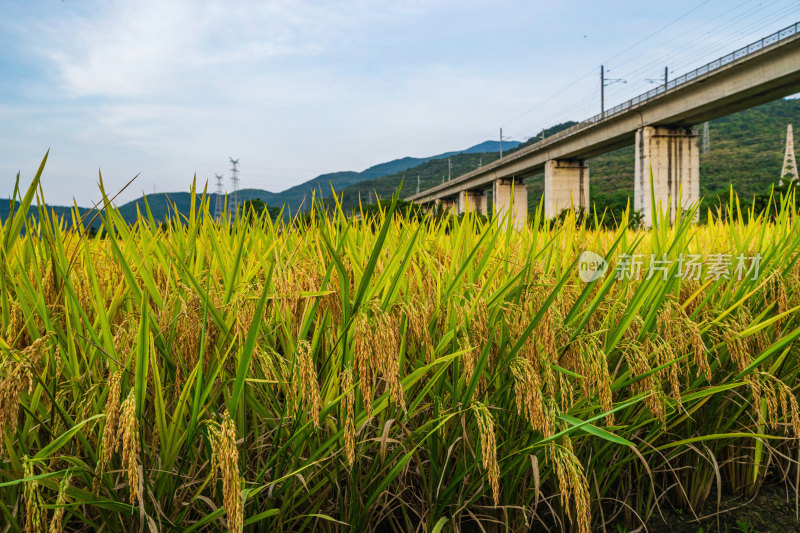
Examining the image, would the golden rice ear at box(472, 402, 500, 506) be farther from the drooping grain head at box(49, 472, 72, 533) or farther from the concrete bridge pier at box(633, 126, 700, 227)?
the concrete bridge pier at box(633, 126, 700, 227)

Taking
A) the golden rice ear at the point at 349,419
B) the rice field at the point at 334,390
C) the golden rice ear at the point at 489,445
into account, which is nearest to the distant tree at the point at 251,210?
the rice field at the point at 334,390

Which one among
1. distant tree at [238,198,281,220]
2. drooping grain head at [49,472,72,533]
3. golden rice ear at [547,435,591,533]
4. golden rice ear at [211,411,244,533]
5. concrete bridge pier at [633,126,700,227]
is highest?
concrete bridge pier at [633,126,700,227]

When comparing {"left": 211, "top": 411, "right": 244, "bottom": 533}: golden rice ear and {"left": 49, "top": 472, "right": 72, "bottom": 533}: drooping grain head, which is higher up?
{"left": 211, "top": 411, "right": 244, "bottom": 533}: golden rice ear

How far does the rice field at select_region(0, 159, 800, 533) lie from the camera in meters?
1.14

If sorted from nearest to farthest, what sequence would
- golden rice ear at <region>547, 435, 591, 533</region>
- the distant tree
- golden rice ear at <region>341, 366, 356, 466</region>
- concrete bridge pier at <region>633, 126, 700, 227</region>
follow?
golden rice ear at <region>341, 366, 356, 466</region> → golden rice ear at <region>547, 435, 591, 533</region> → the distant tree → concrete bridge pier at <region>633, 126, 700, 227</region>

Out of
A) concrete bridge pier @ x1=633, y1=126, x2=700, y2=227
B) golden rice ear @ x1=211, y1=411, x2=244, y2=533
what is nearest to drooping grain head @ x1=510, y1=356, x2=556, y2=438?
golden rice ear @ x1=211, y1=411, x2=244, y2=533

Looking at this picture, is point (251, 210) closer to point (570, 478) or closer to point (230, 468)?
point (230, 468)

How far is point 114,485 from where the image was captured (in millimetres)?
1297

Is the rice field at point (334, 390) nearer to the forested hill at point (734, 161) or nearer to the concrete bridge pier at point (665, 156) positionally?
the concrete bridge pier at point (665, 156)

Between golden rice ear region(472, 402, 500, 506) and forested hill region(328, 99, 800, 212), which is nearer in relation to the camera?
golden rice ear region(472, 402, 500, 506)

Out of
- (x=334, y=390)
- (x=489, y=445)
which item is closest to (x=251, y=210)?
(x=334, y=390)

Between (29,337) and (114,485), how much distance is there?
54cm

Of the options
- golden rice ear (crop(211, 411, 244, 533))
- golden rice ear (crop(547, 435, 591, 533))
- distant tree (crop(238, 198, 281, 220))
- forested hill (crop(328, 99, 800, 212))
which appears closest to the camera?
golden rice ear (crop(211, 411, 244, 533))

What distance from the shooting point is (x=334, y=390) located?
1.37 m
